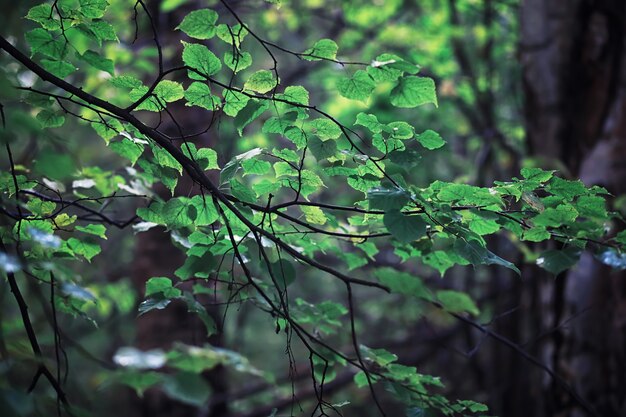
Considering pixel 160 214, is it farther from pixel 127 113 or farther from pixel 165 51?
pixel 165 51

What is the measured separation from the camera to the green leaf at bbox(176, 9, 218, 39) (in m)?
1.04

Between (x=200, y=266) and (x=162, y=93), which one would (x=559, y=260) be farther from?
(x=162, y=93)

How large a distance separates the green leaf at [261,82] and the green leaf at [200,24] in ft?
0.40

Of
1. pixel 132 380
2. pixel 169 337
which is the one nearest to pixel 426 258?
pixel 132 380

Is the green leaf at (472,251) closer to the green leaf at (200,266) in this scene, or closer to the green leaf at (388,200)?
the green leaf at (388,200)

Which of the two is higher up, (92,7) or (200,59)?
(92,7)

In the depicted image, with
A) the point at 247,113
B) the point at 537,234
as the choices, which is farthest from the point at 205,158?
the point at 537,234

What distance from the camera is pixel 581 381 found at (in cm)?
222

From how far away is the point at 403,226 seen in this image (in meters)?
0.95

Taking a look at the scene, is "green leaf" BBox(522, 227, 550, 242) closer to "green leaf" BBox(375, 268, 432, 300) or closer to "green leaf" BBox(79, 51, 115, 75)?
"green leaf" BBox(375, 268, 432, 300)

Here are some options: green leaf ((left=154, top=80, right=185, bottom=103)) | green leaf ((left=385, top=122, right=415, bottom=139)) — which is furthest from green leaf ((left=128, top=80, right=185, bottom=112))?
green leaf ((left=385, top=122, right=415, bottom=139))

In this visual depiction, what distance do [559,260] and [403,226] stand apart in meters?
0.32

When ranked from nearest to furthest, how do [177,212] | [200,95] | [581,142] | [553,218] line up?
[553,218]
[200,95]
[177,212]
[581,142]

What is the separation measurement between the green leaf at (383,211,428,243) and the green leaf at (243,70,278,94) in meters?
0.36
